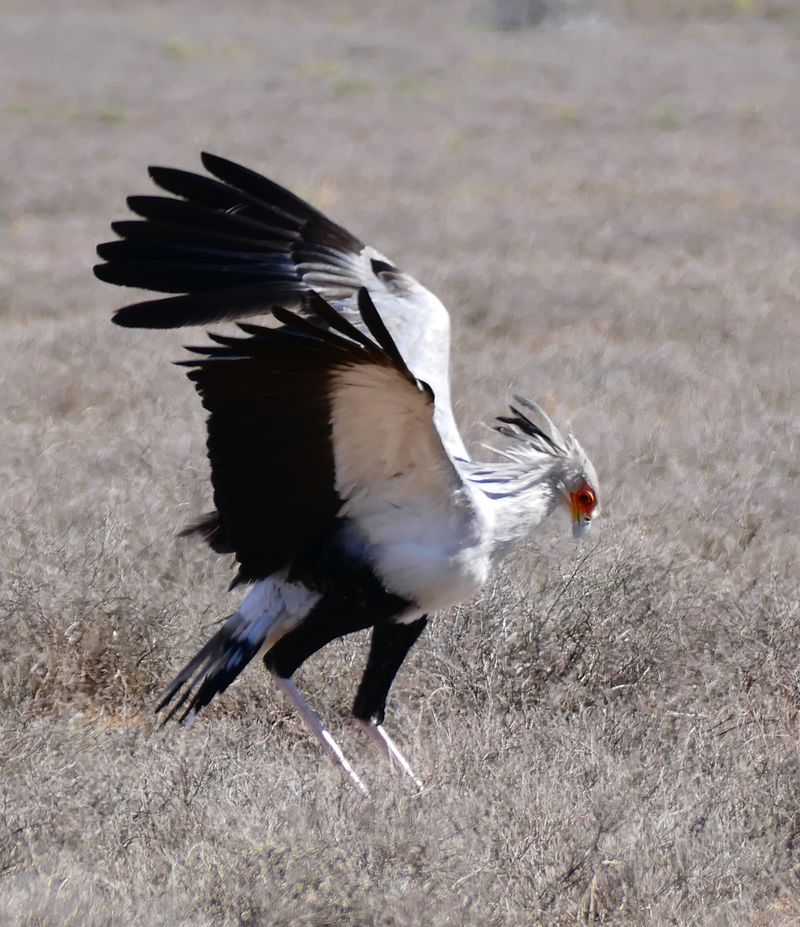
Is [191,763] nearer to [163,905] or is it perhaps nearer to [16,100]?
[163,905]

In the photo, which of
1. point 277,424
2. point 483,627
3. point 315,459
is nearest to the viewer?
point 277,424

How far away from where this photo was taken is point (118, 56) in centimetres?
2486

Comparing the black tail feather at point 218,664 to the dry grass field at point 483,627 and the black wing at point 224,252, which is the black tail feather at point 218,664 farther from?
the black wing at point 224,252

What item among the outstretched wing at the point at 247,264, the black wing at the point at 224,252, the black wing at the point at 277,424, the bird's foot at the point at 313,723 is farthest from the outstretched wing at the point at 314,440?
the black wing at the point at 224,252

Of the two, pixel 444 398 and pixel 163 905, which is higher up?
pixel 444 398

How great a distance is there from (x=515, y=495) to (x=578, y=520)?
10.3 inches

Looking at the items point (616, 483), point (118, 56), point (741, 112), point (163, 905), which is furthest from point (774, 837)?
point (118, 56)

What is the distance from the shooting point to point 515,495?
13.3 ft

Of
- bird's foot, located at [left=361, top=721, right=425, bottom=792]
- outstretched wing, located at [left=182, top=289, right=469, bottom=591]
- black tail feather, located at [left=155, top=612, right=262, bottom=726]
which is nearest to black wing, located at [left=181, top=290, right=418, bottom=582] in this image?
outstretched wing, located at [left=182, top=289, right=469, bottom=591]

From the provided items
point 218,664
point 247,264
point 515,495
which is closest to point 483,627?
point 515,495

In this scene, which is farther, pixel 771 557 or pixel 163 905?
pixel 771 557

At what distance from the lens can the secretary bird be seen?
351cm

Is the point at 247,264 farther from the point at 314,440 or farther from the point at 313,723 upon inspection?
the point at 313,723

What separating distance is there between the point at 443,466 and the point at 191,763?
105 centimetres
